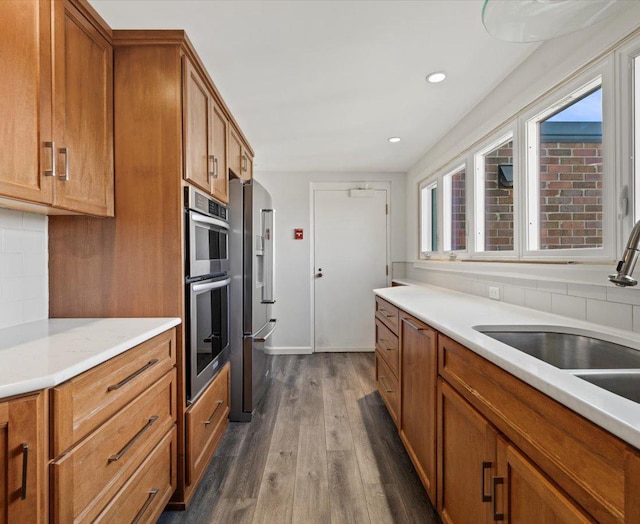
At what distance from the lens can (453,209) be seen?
3318mm

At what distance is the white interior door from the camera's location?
14.5ft

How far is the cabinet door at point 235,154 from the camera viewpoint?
2.54 m

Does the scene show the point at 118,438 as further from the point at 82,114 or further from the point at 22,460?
the point at 82,114

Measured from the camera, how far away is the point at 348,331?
14.5 feet

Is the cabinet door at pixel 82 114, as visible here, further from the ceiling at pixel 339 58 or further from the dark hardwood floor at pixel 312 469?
the dark hardwood floor at pixel 312 469

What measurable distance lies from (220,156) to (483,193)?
188cm

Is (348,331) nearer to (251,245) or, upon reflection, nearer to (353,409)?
(353,409)

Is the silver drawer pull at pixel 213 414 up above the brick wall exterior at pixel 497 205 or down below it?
below

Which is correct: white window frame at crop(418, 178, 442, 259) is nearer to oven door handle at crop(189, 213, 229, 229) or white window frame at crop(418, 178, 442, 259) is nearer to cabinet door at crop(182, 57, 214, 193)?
oven door handle at crop(189, 213, 229, 229)

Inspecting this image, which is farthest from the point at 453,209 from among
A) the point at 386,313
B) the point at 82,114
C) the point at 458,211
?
the point at 82,114

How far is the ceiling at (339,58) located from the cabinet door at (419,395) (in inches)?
55.9

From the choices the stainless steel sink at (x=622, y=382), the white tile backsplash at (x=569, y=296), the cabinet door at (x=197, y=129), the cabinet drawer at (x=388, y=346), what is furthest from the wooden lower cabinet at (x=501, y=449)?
the cabinet door at (x=197, y=129)

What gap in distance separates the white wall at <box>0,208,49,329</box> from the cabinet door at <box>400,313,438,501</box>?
69.5 inches

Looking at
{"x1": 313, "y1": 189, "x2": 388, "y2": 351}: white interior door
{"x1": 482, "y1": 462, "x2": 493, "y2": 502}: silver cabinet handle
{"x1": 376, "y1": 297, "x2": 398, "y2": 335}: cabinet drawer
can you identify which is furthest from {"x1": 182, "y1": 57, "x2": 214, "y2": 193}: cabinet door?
{"x1": 313, "y1": 189, "x2": 388, "y2": 351}: white interior door
